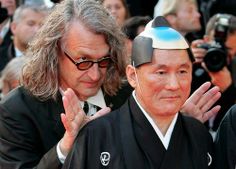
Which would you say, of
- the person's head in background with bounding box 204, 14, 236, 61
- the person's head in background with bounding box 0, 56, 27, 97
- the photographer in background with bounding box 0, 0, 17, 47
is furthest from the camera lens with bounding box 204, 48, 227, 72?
the photographer in background with bounding box 0, 0, 17, 47

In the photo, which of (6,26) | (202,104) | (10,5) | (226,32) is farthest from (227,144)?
(10,5)

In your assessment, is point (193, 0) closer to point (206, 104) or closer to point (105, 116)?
point (206, 104)

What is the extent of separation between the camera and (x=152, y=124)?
259cm

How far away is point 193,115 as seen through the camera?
9.84 feet

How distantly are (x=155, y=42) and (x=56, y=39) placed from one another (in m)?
0.59

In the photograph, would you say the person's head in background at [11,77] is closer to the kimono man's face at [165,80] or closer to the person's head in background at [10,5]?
the kimono man's face at [165,80]

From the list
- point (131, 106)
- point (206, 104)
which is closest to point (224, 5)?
point (206, 104)

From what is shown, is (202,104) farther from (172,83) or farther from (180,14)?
(180,14)

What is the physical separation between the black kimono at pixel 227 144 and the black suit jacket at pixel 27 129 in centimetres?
70

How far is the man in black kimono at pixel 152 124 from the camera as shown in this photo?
2494 millimetres

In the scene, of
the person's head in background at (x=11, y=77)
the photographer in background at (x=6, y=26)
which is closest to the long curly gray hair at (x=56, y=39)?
the person's head in background at (x=11, y=77)

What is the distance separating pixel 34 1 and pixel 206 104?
3089 mm

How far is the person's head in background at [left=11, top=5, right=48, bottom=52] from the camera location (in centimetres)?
534

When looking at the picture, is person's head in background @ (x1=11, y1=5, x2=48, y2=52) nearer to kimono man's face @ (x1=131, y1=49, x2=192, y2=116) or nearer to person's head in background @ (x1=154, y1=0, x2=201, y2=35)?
person's head in background @ (x1=154, y1=0, x2=201, y2=35)
